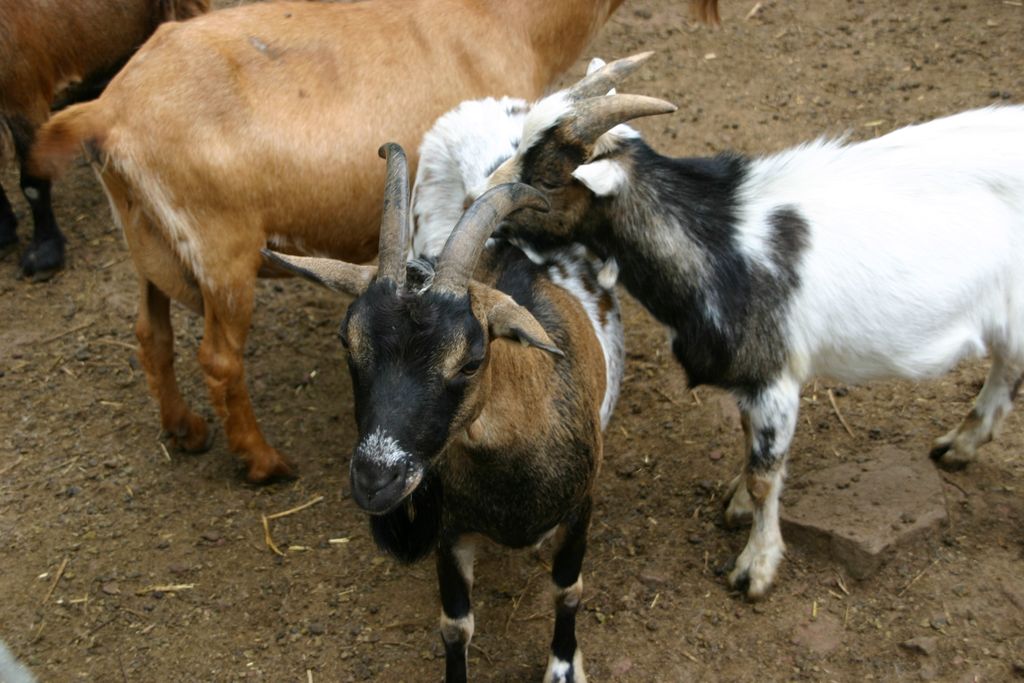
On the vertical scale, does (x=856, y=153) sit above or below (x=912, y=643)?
above

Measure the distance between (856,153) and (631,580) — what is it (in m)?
1.74

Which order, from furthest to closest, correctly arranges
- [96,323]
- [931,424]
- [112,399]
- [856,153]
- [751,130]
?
[751,130]
[96,323]
[112,399]
[931,424]
[856,153]

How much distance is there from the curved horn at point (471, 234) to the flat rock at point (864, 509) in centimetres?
177

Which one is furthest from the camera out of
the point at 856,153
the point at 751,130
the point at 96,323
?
the point at 751,130

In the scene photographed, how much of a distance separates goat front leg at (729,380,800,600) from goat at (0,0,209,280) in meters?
3.32

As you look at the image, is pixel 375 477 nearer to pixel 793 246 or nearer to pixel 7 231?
pixel 793 246

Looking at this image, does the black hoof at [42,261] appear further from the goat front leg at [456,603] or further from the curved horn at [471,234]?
the curved horn at [471,234]

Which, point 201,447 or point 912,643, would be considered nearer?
point 912,643

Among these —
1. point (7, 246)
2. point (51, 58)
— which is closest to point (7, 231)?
point (7, 246)

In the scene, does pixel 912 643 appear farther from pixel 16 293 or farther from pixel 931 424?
pixel 16 293

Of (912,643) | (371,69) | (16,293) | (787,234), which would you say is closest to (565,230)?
(787,234)

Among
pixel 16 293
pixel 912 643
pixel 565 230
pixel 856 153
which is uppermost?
pixel 856 153

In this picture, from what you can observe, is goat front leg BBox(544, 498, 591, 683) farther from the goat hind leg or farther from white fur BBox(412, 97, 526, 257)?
the goat hind leg

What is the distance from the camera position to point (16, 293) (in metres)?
5.72
